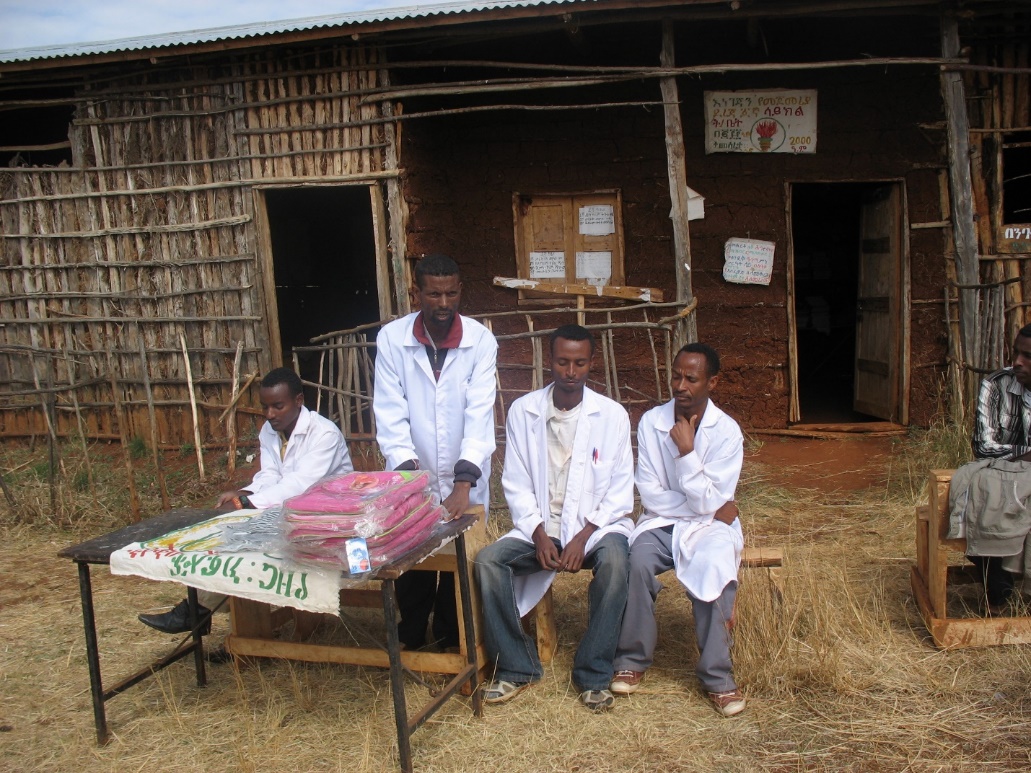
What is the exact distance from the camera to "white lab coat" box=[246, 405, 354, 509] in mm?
3875

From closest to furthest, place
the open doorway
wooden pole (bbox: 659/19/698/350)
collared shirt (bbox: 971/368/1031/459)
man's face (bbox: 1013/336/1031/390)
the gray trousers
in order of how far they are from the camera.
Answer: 1. the gray trousers
2. man's face (bbox: 1013/336/1031/390)
3. collared shirt (bbox: 971/368/1031/459)
4. wooden pole (bbox: 659/19/698/350)
5. the open doorway

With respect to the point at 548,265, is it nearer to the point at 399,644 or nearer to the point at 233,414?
the point at 233,414

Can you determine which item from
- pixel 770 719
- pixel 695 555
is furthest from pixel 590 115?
pixel 770 719

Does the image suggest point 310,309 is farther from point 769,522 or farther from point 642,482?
point 642,482

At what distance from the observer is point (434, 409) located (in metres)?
3.85

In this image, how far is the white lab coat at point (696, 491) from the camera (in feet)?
11.1

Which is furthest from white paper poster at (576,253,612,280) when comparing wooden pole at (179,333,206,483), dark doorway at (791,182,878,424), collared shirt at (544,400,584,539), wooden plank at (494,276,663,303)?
collared shirt at (544,400,584,539)

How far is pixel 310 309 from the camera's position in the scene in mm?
10430

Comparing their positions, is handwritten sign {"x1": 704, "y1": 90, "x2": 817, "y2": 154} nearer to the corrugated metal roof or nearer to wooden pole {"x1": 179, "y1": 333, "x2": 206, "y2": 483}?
the corrugated metal roof

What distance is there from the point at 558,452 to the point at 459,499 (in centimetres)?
54

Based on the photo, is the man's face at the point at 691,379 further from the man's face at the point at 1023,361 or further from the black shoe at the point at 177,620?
the black shoe at the point at 177,620

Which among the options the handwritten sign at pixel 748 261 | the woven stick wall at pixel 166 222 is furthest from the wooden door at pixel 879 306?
the woven stick wall at pixel 166 222

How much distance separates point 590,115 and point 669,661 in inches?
210

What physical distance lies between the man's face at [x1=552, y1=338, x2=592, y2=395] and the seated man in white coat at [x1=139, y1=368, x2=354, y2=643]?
44.5 inches
